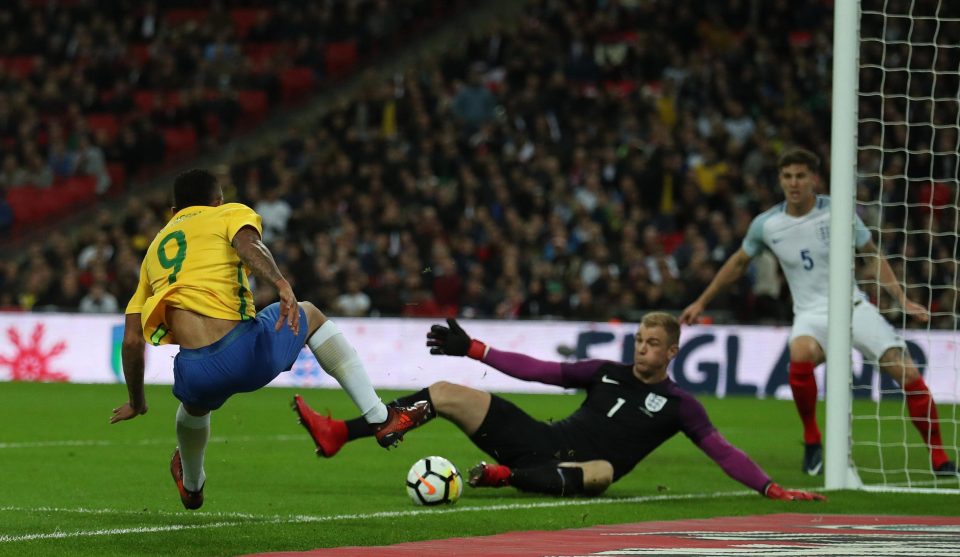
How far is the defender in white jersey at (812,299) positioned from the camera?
10666 mm

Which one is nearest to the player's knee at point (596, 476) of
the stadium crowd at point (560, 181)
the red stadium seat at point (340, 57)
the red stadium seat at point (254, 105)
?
the stadium crowd at point (560, 181)

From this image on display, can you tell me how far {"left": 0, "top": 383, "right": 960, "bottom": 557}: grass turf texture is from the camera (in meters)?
7.07

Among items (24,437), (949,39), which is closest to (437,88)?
(949,39)

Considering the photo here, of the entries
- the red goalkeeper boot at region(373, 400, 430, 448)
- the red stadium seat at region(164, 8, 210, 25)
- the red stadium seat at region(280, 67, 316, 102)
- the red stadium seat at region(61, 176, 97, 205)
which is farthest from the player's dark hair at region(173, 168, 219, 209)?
the red stadium seat at region(164, 8, 210, 25)

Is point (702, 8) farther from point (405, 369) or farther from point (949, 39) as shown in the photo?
point (405, 369)

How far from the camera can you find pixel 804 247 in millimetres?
10891

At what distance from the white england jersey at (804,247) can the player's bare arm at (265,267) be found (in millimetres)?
4848

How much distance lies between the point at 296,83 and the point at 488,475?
66.8ft

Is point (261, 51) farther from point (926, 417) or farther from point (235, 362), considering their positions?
point (235, 362)

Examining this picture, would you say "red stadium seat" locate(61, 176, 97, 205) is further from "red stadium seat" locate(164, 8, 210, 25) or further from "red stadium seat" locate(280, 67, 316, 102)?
"red stadium seat" locate(164, 8, 210, 25)

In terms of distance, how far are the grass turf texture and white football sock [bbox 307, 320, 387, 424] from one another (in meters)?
0.52

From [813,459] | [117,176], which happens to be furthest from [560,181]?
[813,459]

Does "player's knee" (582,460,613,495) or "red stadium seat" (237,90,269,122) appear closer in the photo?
"player's knee" (582,460,613,495)

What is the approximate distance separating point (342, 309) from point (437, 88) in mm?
5915
